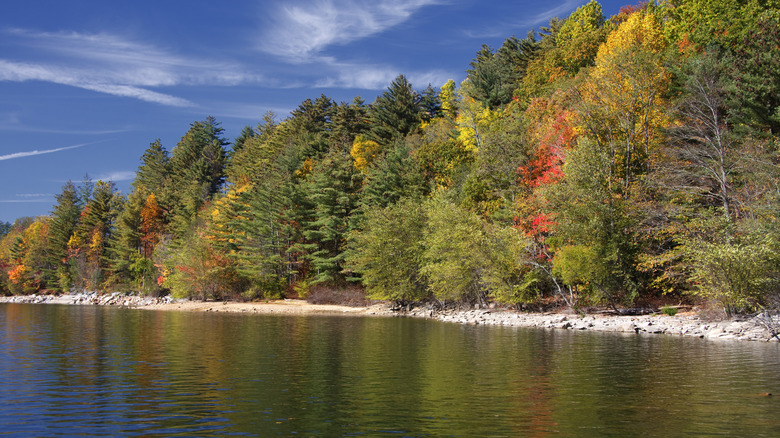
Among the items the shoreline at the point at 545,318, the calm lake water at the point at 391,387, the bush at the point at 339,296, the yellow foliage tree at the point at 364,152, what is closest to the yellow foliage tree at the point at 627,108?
the shoreline at the point at 545,318

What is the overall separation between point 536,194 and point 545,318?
9.48 metres

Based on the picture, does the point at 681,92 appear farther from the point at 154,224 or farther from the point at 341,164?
the point at 154,224

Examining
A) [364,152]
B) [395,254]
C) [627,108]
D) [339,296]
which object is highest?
[364,152]

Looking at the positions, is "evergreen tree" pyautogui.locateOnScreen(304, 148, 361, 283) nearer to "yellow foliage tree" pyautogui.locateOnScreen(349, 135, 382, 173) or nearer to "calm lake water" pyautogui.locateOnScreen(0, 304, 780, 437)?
"yellow foliage tree" pyautogui.locateOnScreen(349, 135, 382, 173)

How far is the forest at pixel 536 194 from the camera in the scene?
32.5m

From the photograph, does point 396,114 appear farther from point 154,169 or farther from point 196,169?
point 154,169

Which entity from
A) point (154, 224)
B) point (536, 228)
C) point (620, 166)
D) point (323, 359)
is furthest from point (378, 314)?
point (154, 224)

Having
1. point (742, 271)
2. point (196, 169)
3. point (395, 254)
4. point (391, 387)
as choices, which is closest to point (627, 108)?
point (742, 271)

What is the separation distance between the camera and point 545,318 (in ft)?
116

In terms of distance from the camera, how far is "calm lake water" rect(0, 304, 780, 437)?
10.7 m

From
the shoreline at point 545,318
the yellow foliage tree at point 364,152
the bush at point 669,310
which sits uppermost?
the yellow foliage tree at point 364,152

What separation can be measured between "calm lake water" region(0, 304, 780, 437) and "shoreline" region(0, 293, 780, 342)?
2.53 metres

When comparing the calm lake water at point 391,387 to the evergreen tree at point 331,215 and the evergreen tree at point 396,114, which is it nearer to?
the evergreen tree at point 331,215

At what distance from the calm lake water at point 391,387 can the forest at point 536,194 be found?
960 centimetres
